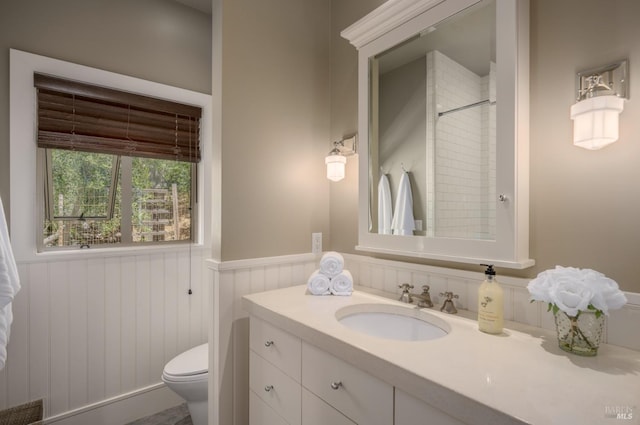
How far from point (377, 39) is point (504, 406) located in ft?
4.98

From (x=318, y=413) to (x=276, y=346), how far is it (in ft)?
0.98

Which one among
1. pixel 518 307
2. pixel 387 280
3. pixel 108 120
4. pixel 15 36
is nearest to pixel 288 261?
pixel 387 280

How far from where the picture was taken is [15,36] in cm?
173

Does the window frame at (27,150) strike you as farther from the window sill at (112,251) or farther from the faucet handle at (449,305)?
the faucet handle at (449,305)

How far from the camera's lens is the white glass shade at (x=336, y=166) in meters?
1.68

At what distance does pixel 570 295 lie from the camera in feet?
2.74

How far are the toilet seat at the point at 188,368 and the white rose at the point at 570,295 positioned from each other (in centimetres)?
170

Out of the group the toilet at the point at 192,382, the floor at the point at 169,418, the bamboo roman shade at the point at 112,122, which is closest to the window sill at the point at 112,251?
the bamboo roman shade at the point at 112,122

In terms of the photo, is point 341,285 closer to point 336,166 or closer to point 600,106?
point 336,166

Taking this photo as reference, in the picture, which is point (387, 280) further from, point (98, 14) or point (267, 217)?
point (98, 14)

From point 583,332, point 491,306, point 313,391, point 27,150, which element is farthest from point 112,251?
point 583,332

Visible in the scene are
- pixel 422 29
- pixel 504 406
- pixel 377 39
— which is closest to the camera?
pixel 504 406

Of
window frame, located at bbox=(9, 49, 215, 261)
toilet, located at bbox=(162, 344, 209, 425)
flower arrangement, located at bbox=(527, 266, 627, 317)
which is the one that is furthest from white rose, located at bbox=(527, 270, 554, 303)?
toilet, located at bbox=(162, 344, 209, 425)

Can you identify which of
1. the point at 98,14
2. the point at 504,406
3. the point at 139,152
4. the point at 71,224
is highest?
the point at 98,14
